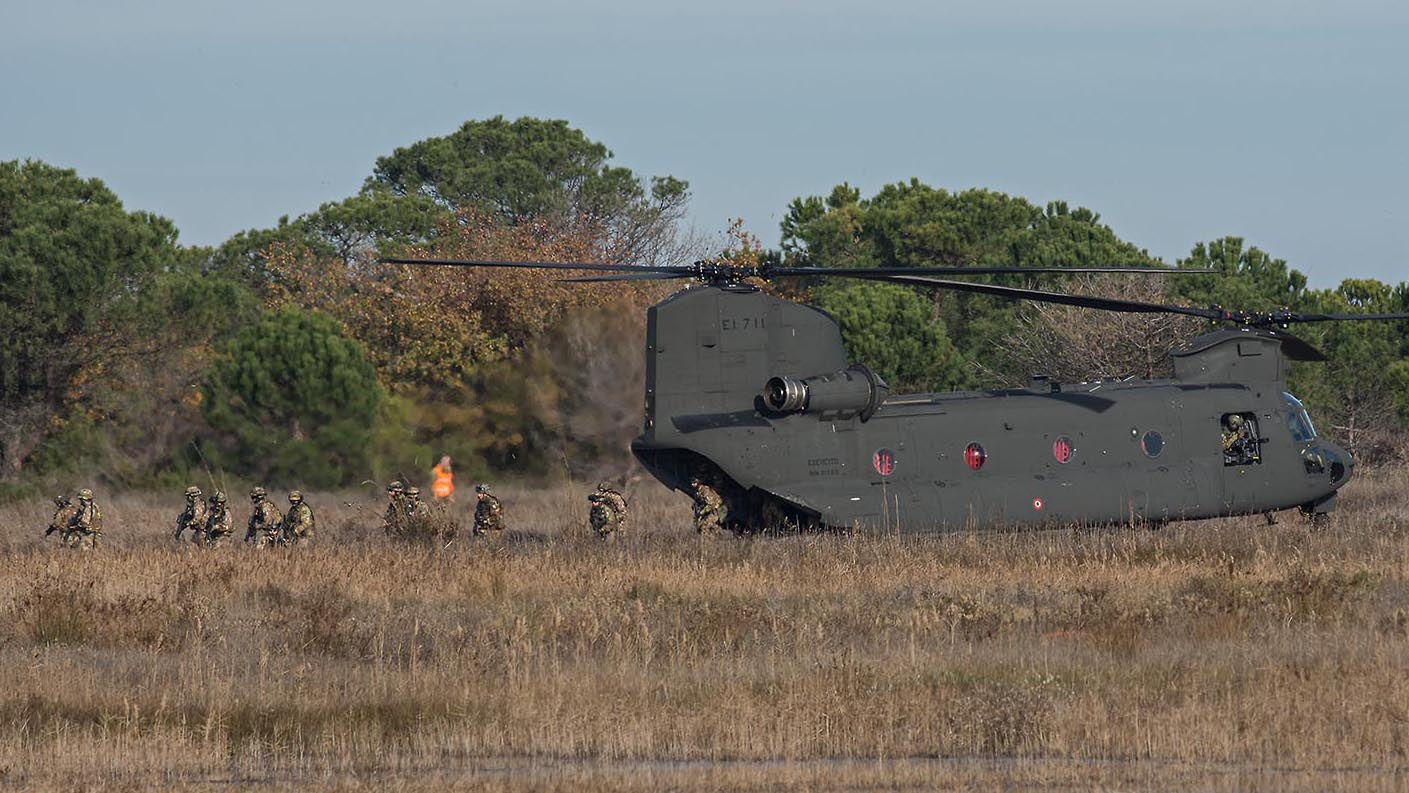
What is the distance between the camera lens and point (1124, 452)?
23.5 meters

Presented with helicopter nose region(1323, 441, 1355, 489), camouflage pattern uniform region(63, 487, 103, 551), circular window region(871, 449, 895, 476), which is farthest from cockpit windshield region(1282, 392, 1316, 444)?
camouflage pattern uniform region(63, 487, 103, 551)

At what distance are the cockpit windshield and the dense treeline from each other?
1221 centimetres

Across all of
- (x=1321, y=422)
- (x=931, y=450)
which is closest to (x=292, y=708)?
(x=931, y=450)

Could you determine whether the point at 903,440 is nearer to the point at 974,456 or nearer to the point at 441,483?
the point at 974,456

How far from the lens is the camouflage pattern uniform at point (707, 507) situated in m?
21.9

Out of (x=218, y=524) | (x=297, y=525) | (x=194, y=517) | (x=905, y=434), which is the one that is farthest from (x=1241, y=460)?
(x=194, y=517)

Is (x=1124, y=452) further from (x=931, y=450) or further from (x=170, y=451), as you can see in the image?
(x=170, y=451)

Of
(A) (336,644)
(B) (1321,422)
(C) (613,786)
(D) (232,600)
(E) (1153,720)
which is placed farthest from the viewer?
(B) (1321,422)

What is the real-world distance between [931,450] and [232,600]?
9.07m

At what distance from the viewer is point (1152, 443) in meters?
23.7

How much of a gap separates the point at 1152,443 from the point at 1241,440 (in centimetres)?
162

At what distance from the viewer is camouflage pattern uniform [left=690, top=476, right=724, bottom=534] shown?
72.0 feet

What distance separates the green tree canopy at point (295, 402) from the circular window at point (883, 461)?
1556cm

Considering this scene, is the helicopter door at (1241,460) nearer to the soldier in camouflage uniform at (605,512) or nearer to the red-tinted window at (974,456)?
the red-tinted window at (974,456)
